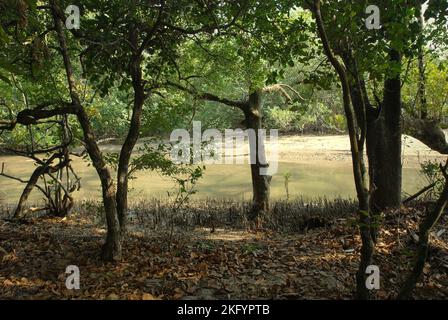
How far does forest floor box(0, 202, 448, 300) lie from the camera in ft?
13.4

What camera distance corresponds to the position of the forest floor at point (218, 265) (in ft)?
13.4

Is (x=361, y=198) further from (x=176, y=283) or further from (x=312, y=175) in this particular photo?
(x=312, y=175)

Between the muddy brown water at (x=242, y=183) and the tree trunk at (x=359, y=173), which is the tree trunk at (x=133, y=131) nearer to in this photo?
the tree trunk at (x=359, y=173)

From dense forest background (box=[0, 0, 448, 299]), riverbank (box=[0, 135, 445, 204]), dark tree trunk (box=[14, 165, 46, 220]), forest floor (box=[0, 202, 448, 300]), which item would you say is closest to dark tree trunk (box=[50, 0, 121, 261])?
dense forest background (box=[0, 0, 448, 299])

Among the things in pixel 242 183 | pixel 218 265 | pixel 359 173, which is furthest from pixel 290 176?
pixel 359 173

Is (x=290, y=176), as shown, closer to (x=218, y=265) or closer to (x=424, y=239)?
(x=218, y=265)

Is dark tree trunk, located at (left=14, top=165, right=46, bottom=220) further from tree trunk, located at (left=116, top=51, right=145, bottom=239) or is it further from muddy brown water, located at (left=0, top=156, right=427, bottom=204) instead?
muddy brown water, located at (left=0, top=156, right=427, bottom=204)

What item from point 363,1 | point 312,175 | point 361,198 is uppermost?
point 363,1

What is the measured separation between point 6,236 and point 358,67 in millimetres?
5421

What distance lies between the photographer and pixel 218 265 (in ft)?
16.4

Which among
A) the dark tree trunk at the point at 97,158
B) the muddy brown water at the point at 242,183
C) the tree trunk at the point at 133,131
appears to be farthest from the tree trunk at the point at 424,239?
the muddy brown water at the point at 242,183

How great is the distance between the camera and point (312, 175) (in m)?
18.9
